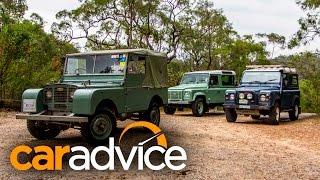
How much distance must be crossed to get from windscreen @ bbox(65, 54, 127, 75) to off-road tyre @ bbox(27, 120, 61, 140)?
59.6 inches

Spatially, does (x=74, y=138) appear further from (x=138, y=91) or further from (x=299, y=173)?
(x=299, y=173)

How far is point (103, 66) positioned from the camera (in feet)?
35.7

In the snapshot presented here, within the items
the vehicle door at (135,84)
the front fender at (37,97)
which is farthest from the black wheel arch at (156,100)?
the front fender at (37,97)

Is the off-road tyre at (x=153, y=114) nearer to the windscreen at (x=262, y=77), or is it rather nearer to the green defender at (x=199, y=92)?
the windscreen at (x=262, y=77)

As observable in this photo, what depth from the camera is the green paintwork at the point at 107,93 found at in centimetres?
911

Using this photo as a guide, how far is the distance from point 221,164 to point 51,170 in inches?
116

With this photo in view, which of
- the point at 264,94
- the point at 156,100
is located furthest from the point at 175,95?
the point at 156,100

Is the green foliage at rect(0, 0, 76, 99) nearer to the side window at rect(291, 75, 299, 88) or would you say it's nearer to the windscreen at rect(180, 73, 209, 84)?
the windscreen at rect(180, 73, 209, 84)

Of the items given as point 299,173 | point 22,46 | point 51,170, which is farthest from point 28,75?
point 299,173

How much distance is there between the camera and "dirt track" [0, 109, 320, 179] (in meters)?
7.11

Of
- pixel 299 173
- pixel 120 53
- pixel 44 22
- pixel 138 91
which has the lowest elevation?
pixel 299 173

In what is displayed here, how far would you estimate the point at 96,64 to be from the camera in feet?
36.0

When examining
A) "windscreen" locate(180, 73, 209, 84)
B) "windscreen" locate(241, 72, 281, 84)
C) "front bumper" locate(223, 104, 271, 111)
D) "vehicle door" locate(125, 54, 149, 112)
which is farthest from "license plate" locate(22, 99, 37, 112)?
"windscreen" locate(180, 73, 209, 84)

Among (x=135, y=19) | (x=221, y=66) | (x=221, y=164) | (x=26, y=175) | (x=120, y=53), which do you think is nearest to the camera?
(x=26, y=175)
